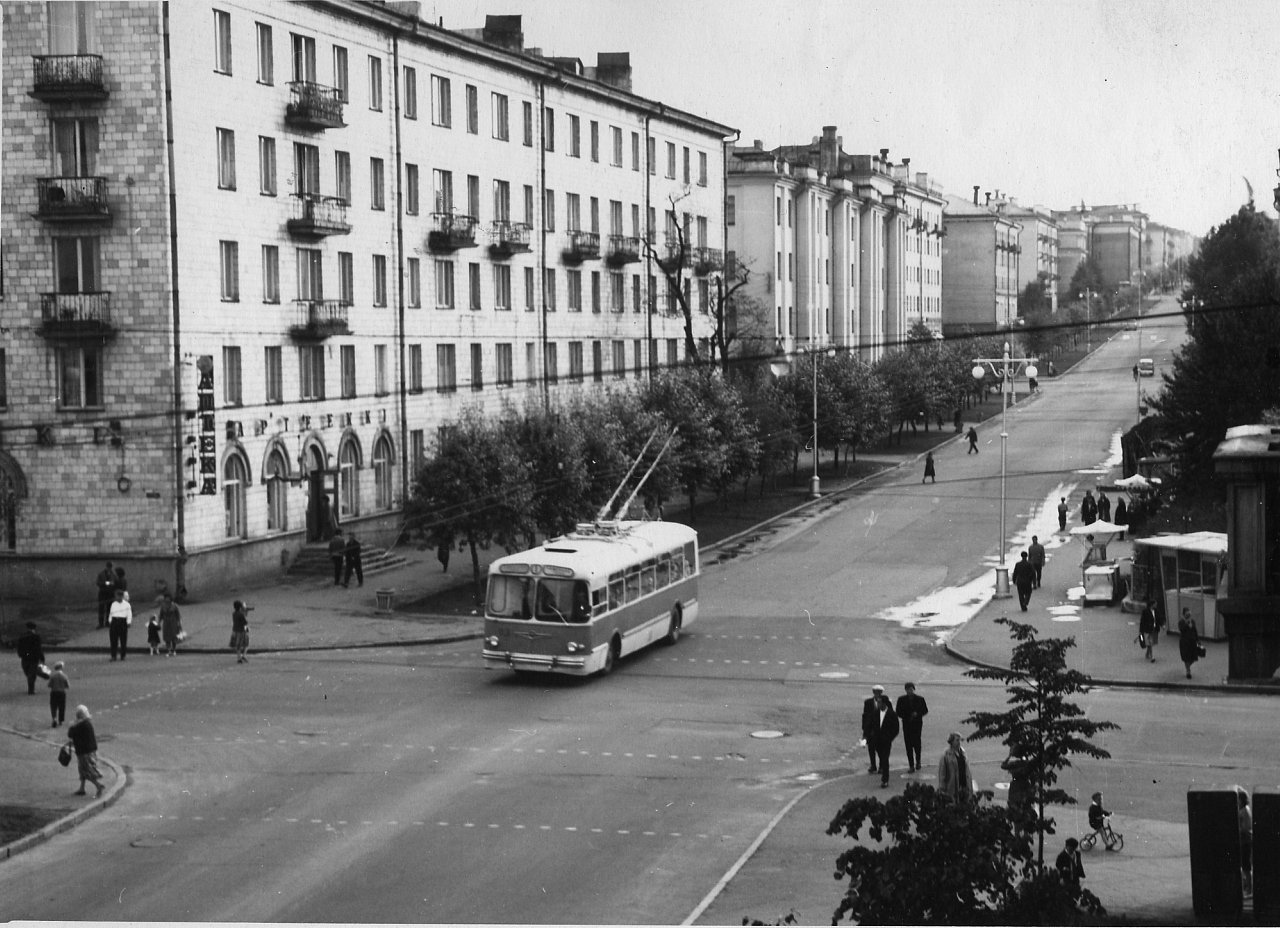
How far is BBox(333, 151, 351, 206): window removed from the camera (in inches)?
1998

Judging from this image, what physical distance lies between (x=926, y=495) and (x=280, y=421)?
2795cm

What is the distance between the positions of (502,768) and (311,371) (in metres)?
26.8

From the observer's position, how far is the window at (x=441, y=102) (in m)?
56.2

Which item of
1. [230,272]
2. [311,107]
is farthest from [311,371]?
[311,107]

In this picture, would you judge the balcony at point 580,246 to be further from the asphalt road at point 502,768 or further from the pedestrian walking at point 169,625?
the pedestrian walking at point 169,625

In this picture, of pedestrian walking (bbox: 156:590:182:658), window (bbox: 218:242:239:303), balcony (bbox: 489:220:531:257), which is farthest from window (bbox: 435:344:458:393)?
pedestrian walking (bbox: 156:590:182:658)

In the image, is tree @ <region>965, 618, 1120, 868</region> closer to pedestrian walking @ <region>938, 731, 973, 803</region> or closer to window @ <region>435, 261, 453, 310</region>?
pedestrian walking @ <region>938, 731, 973, 803</region>

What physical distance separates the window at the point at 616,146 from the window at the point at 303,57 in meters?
22.6

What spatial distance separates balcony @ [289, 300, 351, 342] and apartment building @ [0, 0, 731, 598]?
10 cm

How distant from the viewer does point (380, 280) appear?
53.3 m

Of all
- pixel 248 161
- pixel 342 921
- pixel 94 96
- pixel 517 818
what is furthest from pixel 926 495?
pixel 342 921

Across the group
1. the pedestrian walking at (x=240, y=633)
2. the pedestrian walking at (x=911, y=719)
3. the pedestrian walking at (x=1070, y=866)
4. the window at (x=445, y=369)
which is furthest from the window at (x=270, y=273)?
the pedestrian walking at (x=1070, y=866)

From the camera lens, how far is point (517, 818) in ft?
71.8

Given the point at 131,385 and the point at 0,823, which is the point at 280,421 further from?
the point at 0,823
